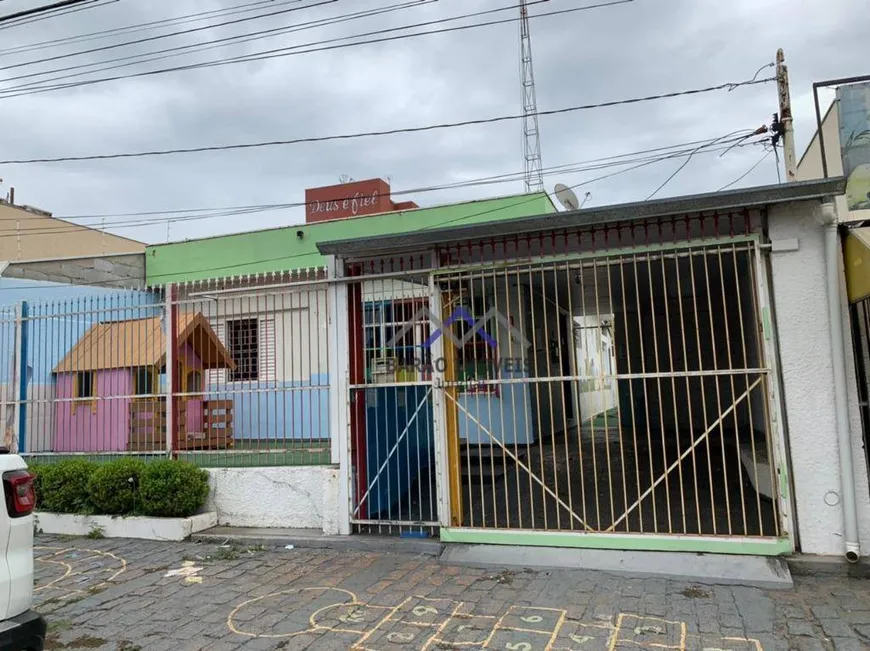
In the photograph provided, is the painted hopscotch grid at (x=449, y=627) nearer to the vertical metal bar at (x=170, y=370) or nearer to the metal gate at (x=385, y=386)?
the metal gate at (x=385, y=386)

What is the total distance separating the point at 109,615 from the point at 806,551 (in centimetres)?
530

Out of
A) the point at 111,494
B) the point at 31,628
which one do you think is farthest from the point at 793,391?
the point at 111,494

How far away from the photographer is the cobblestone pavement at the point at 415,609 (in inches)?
150

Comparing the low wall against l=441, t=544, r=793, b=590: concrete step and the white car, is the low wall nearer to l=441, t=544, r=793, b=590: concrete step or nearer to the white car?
l=441, t=544, r=793, b=590: concrete step

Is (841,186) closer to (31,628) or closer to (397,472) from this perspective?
(397,472)

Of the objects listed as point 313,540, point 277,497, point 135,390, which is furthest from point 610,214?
point 135,390

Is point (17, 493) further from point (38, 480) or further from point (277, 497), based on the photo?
point (38, 480)

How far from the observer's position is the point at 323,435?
21.7 ft

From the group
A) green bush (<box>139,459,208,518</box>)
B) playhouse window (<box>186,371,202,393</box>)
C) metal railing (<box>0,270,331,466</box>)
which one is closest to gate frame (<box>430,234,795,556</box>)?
metal railing (<box>0,270,331,466</box>)

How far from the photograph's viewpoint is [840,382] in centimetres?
471

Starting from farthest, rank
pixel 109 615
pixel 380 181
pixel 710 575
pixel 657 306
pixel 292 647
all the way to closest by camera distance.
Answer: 1. pixel 380 181
2. pixel 657 306
3. pixel 710 575
4. pixel 109 615
5. pixel 292 647

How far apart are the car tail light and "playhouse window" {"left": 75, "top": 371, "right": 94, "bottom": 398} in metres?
5.22

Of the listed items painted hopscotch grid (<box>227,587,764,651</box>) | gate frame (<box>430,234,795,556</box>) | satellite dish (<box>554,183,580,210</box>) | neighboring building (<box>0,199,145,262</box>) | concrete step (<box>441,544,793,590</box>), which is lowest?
painted hopscotch grid (<box>227,587,764,651</box>)

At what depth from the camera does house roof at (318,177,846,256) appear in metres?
4.73
